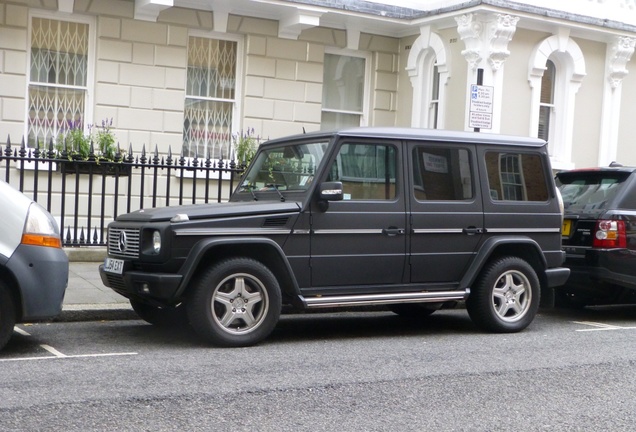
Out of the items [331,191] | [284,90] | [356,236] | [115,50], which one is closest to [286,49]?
[284,90]

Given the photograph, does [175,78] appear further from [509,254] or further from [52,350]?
[52,350]

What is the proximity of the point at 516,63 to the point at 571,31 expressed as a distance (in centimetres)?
149

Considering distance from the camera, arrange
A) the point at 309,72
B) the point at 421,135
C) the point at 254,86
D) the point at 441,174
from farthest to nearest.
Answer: the point at 309,72
the point at 254,86
the point at 441,174
the point at 421,135

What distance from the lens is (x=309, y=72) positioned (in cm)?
1770

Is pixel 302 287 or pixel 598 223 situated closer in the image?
pixel 302 287

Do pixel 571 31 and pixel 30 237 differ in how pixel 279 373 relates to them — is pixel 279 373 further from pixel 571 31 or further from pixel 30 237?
pixel 571 31

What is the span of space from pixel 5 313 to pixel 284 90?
1050 centimetres

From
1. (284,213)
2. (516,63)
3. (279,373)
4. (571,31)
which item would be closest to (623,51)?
(571,31)

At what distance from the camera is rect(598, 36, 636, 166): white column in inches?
727

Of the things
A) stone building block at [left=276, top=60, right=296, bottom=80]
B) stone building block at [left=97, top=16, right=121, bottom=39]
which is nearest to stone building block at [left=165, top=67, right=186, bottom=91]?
stone building block at [left=97, top=16, right=121, bottom=39]

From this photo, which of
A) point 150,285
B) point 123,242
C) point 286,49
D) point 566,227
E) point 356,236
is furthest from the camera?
point 286,49

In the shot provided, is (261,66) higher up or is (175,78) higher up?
(261,66)

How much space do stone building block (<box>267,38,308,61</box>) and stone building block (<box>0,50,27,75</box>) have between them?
14.0 feet

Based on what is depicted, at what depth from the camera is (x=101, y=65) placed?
52.3 ft
